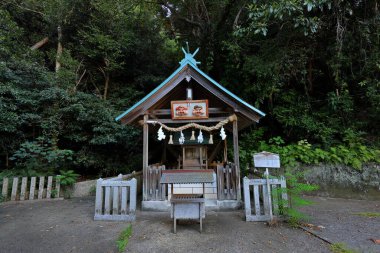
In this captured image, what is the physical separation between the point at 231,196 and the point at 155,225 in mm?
2433

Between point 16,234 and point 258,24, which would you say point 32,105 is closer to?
point 16,234

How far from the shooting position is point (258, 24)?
6328 mm

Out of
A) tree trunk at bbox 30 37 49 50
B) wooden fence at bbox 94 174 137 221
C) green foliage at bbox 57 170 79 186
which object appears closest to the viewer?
wooden fence at bbox 94 174 137 221

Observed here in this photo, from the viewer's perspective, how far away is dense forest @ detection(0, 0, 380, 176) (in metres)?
8.02

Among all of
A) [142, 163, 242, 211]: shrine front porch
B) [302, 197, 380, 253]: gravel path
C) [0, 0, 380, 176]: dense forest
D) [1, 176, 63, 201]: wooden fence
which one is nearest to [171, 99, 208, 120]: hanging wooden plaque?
[142, 163, 242, 211]: shrine front porch

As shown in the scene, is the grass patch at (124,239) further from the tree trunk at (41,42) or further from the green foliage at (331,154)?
the tree trunk at (41,42)

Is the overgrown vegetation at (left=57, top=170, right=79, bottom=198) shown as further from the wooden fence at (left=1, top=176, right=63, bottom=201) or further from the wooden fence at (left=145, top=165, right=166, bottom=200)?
the wooden fence at (left=145, top=165, right=166, bottom=200)

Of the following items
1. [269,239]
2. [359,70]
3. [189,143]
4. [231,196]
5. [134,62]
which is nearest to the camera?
[269,239]

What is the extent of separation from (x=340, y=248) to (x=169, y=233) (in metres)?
3.13

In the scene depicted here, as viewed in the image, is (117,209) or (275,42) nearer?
(117,209)

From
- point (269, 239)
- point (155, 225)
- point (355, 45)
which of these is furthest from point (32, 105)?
point (355, 45)

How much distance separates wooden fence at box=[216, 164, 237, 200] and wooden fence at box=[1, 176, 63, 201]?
19.9ft

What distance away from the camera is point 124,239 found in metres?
3.95

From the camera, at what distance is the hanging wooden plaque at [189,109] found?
265 inches
